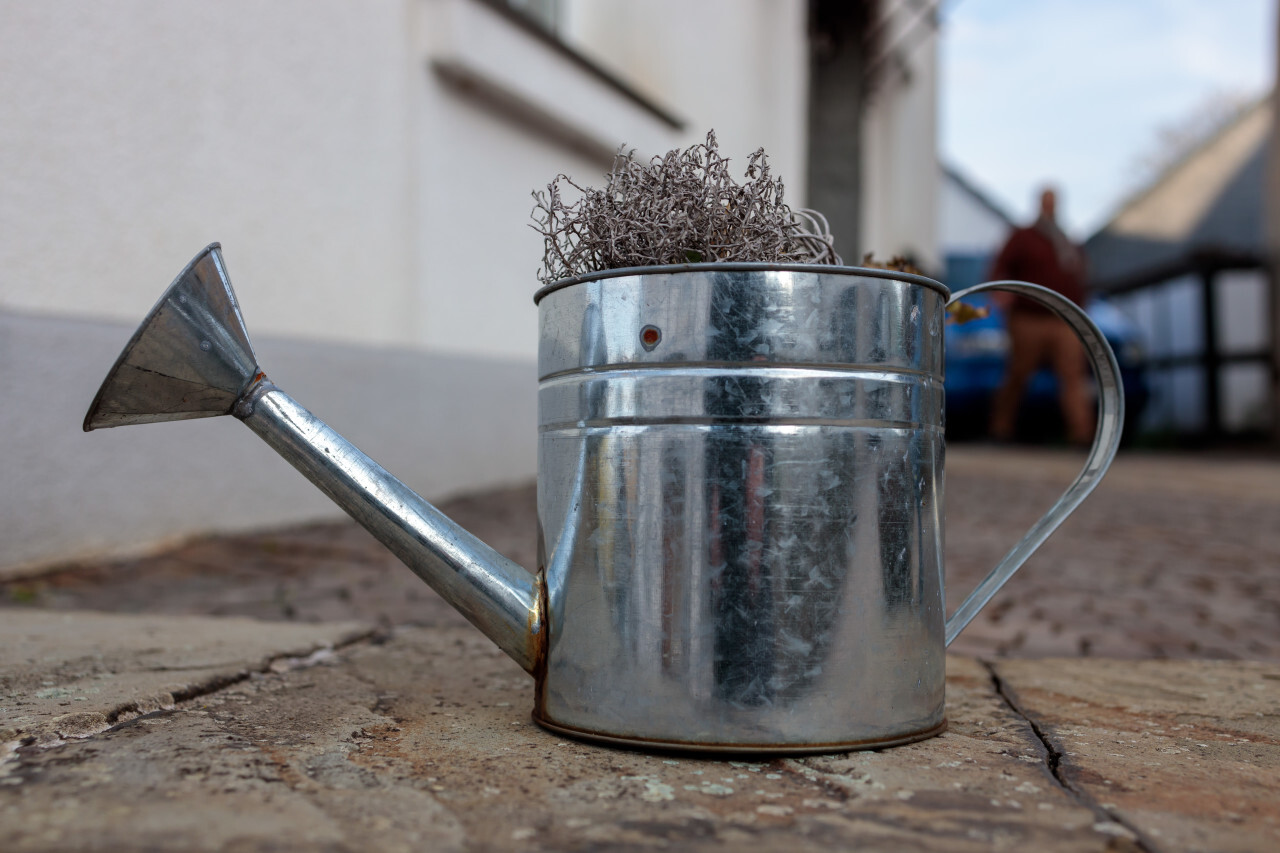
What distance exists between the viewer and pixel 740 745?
1184 millimetres

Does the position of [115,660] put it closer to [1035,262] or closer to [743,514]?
[743,514]

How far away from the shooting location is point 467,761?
1.18m

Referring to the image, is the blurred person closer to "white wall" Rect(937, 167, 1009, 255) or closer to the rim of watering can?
the rim of watering can

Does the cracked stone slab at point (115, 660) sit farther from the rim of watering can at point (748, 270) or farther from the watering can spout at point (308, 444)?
the rim of watering can at point (748, 270)

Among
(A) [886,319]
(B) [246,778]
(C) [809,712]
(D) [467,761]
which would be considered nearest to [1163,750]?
(C) [809,712]

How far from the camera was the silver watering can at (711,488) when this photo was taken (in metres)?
1.19

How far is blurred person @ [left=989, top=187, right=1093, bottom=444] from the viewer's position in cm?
643

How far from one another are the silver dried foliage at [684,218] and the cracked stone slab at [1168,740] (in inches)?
27.8

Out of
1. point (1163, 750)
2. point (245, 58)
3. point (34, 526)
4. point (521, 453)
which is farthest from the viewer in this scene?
point (521, 453)

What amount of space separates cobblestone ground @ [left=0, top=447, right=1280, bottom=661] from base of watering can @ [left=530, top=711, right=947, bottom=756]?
928 mm

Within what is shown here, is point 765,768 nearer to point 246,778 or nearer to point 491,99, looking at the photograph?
point 246,778

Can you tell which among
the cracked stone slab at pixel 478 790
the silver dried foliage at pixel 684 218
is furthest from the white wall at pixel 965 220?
the cracked stone slab at pixel 478 790

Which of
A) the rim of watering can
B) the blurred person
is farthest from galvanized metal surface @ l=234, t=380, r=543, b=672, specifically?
the blurred person

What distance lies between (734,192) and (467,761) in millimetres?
766
